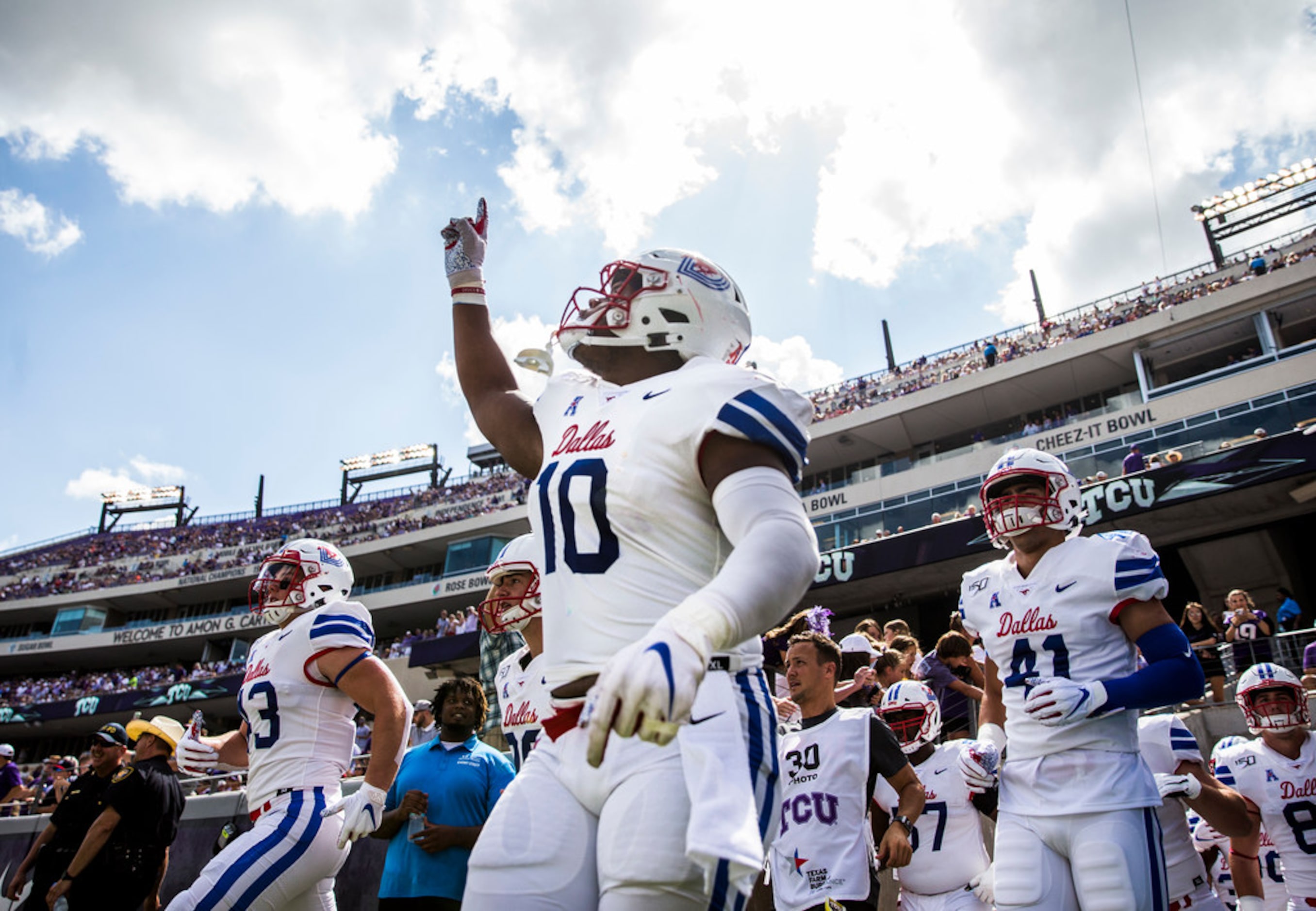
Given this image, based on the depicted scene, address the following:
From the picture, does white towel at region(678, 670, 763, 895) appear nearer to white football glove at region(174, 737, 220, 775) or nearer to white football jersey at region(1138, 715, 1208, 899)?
white football jersey at region(1138, 715, 1208, 899)

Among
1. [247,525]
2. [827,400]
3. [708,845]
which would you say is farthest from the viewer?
[247,525]

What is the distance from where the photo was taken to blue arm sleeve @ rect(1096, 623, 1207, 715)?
3.41 m

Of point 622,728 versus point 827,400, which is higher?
point 827,400

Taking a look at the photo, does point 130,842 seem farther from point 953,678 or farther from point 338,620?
point 953,678

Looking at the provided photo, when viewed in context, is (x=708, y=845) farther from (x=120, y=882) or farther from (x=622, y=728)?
(x=120, y=882)

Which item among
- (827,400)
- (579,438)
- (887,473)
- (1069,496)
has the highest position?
(827,400)

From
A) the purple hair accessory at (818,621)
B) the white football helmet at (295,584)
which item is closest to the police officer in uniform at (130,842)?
the white football helmet at (295,584)

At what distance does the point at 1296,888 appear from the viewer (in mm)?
5117

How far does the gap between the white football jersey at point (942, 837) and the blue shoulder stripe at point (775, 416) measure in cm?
315

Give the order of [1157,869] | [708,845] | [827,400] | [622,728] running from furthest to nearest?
[827,400], [1157,869], [708,845], [622,728]

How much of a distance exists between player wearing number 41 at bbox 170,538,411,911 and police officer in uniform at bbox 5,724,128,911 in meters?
2.85

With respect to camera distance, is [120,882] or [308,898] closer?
[308,898]

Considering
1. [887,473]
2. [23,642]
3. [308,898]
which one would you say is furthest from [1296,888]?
[23,642]

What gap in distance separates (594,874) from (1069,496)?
297 cm
